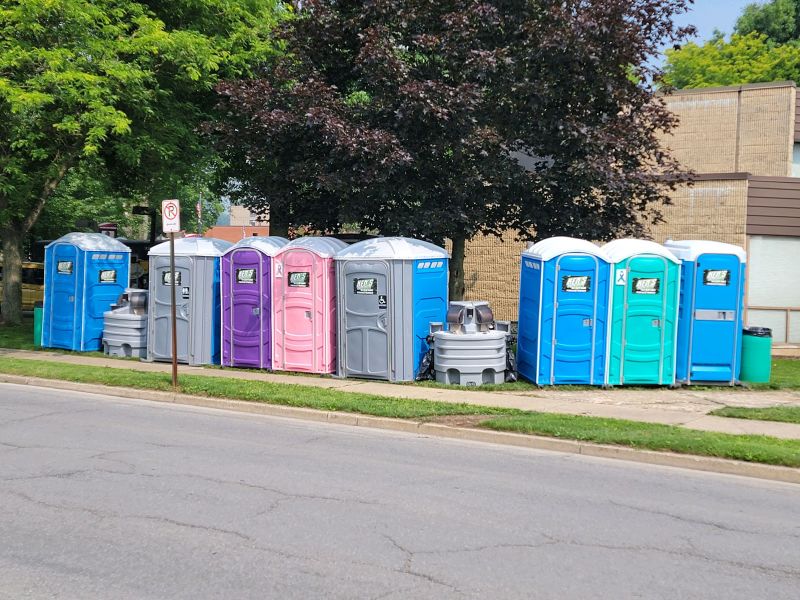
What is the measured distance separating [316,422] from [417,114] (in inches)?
228

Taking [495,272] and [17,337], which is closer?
[17,337]

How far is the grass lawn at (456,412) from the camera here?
8.84 meters

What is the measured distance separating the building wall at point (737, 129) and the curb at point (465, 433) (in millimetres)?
15859

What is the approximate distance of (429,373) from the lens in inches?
552

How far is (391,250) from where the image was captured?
44.8 feet

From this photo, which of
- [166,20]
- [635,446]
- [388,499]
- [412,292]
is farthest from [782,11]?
[388,499]

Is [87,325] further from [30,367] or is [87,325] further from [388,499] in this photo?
[388,499]

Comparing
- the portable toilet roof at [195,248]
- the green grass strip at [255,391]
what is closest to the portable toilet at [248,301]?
the portable toilet roof at [195,248]

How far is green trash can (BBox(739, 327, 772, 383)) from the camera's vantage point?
44.9 feet

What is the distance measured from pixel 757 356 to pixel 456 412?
6002 mm

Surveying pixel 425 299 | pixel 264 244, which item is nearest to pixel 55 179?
pixel 264 244

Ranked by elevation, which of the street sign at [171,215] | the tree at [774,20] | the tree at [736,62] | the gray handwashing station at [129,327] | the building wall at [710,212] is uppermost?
the tree at [774,20]

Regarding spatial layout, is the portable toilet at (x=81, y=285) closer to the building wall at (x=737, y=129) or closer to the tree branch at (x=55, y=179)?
the tree branch at (x=55, y=179)

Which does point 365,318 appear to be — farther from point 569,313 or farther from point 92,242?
point 92,242
